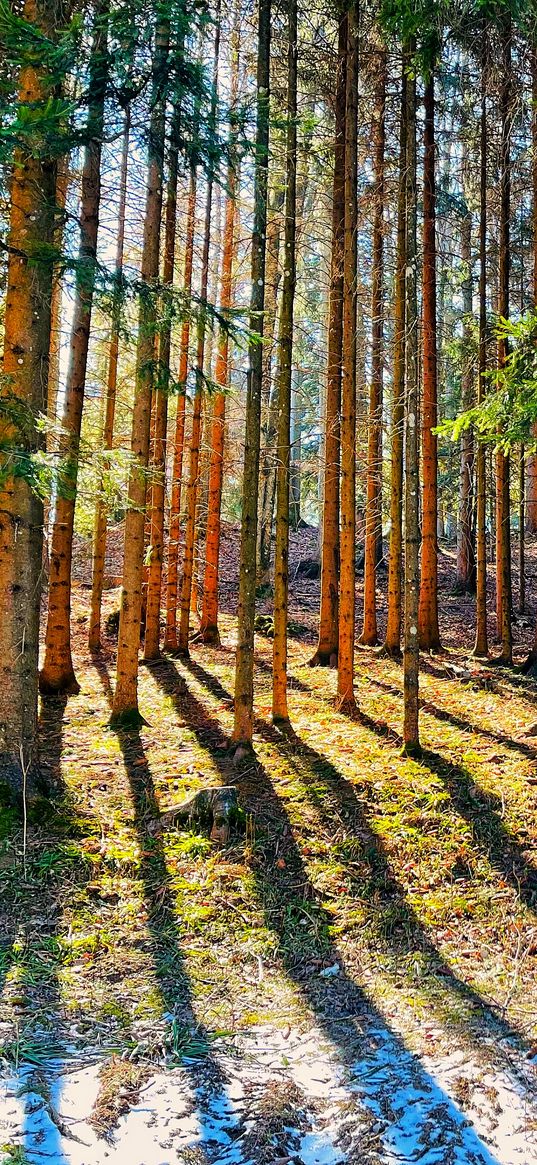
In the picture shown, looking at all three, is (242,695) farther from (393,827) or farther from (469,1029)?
(469,1029)

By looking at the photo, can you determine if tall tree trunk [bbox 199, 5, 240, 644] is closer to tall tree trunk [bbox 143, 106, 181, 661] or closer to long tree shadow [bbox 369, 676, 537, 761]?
tall tree trunk [bbox 143, 106, 181, 661]

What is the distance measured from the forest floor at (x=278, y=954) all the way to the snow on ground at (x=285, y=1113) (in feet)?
0.04

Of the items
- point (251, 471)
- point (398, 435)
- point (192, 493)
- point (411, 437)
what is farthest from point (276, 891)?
point (192, 493)

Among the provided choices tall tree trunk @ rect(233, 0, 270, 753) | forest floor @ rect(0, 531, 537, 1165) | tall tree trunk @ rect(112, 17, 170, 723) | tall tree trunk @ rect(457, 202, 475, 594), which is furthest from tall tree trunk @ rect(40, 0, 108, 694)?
tall tree trunk @ rect(457, 202, 475, 594)

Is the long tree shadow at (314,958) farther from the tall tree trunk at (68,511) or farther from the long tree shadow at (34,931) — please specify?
the tall tree trunk at (68,511)

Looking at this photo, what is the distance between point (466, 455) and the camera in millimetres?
17781

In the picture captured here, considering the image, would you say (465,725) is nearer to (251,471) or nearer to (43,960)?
(251,471)

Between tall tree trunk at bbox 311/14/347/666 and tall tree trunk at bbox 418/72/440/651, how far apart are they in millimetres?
1468

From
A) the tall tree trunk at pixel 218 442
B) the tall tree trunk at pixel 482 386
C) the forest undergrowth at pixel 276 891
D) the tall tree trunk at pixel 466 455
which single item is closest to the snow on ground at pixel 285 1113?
the forest undergrowth at pixel 276 891

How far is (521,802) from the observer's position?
680 cm

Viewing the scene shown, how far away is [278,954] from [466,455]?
595 inches

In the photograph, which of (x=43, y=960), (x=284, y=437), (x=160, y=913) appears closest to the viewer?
(x=43, y=960)

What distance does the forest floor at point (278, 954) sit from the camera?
3283mm

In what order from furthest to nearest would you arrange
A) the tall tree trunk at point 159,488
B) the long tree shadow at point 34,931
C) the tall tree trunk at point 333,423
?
the tall tree trunk at point 159,488, the tall tree trunk at point 333,423, the long tree shadow at point 34,931
